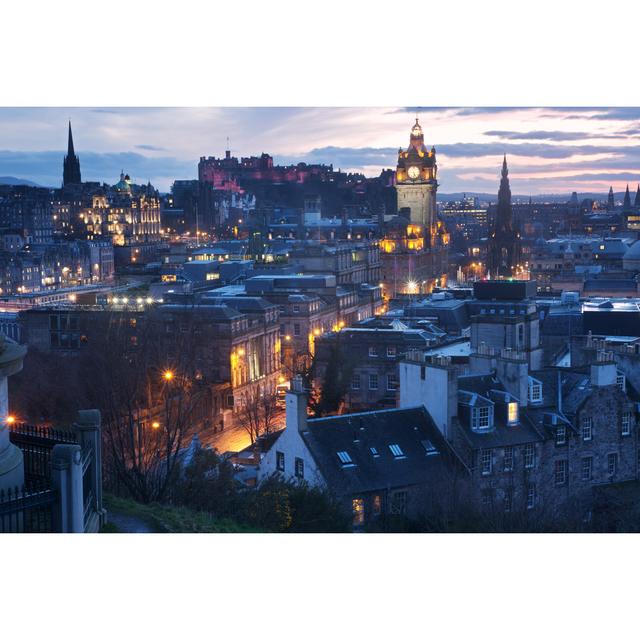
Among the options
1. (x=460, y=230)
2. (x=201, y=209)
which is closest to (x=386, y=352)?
(x=201, y=209)

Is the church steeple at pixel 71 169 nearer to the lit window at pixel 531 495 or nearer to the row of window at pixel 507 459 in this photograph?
the row of window at pixel 507 459

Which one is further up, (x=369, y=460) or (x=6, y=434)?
(x=6, y=434)

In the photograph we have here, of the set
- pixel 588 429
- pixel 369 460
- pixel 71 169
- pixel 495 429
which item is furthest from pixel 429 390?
pixel 71 169

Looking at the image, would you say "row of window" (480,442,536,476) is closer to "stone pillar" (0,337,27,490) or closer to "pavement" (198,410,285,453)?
"stone pillar" (0,337,27,490)

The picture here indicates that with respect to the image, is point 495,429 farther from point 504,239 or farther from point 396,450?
point 504,239

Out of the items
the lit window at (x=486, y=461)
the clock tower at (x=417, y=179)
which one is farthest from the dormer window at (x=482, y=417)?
the clock tower at (x=417, y=179)

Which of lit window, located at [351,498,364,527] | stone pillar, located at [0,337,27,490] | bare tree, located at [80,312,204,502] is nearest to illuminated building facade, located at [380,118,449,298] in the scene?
bare tree, located at [80,312,204,502]
